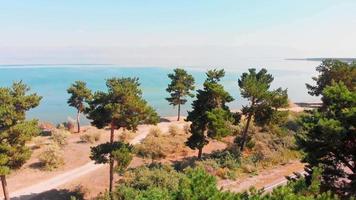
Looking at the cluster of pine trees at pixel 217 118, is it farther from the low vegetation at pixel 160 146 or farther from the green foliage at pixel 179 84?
the green foliage at pixel 179 84

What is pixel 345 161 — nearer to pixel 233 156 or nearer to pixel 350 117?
pixel 350 117

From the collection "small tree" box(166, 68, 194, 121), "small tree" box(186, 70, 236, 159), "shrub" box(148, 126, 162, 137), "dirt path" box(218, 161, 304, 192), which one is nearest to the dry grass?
"shrub" box(148, 126, 162, 137)

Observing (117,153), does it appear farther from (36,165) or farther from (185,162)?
(36,165)

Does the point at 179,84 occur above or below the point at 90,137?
above

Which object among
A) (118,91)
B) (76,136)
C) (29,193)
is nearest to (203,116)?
(118,91)

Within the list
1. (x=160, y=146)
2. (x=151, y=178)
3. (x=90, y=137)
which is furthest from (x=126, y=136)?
(x=151, y=178)

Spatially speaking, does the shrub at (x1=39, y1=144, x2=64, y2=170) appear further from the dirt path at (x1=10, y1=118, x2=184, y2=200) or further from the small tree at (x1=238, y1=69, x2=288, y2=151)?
the small tree at (x1=238, y1=69, x2=288, y2=151)

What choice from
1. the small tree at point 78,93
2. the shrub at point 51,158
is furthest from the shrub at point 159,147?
the small tree at point 78,93
